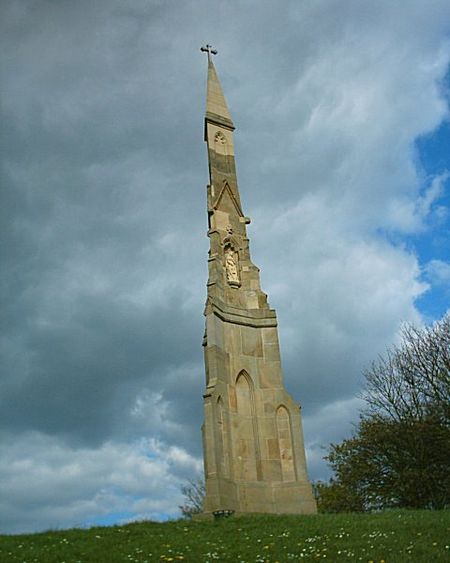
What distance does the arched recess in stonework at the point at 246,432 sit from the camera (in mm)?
21016

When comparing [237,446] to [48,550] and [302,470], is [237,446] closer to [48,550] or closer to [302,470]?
[302,470]

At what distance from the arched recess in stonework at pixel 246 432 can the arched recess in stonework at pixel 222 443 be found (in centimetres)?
71

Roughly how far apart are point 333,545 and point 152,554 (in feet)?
12.8

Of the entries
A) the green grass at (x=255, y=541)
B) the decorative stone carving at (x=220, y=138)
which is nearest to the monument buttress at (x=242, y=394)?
the decorative stone carving at (x=220, y=138)

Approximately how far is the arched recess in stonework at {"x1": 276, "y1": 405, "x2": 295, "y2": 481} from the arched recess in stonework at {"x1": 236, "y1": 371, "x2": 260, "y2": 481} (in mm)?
846

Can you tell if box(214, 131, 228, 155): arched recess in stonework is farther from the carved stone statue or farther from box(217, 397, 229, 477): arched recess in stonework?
box(217, 397, 229, 477): arched recess in stonework

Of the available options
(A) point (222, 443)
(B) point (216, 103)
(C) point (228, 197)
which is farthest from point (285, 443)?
(B) point (216, 103)

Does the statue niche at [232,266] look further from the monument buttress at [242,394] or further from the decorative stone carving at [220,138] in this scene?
the decorative stone carving at [220,138]

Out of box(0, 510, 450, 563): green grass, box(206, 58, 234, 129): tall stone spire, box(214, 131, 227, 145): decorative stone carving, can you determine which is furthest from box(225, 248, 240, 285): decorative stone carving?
box(0, 510, 450, 563): green grass

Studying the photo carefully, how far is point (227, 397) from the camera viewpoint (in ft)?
70.7

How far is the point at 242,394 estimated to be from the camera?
22359 mm

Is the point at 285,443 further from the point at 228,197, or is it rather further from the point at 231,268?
the point at 228,197

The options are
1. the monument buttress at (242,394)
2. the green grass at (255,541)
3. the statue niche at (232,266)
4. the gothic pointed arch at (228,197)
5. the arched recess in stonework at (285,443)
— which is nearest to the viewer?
the green grass at (255,541)

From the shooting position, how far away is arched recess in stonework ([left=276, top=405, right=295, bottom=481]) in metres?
21.4
